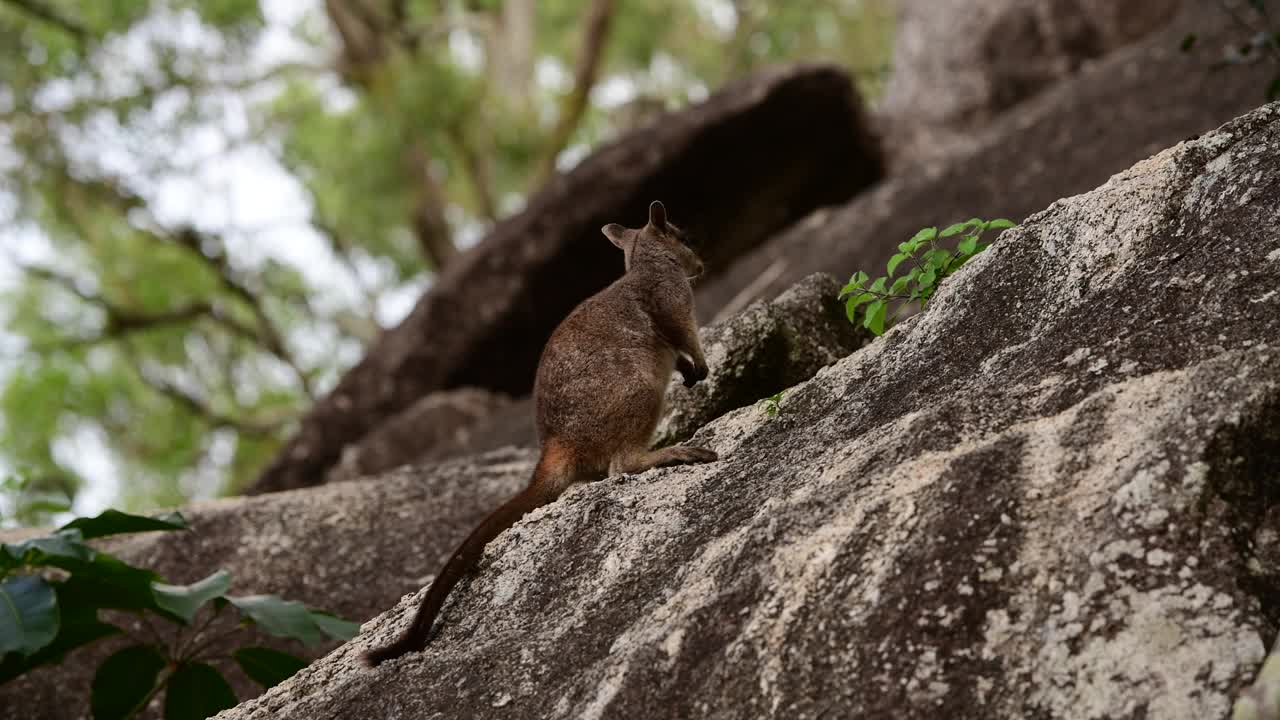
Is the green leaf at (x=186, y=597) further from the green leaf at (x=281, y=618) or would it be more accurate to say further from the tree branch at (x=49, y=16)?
the tree branch at (x=49, y=16)

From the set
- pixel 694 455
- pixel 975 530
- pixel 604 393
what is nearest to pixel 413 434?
pixel 604 393

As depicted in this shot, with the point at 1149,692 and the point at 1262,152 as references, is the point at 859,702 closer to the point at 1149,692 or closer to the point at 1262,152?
the point at 1149,692

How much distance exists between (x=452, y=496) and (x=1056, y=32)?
863cm

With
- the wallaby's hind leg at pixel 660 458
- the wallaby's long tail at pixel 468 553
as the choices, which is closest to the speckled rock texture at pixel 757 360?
the wallaby's hind leg at pixel 660 458

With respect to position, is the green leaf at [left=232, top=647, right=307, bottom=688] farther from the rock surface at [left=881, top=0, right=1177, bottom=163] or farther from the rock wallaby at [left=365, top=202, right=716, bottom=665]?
the rock surface at [left=881, top=0, right=1177, bottom=163]

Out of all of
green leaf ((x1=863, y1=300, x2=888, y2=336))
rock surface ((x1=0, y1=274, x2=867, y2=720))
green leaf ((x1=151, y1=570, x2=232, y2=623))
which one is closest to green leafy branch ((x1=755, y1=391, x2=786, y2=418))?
green leaf ((x1=863, y1=300, x2=888, y2=336))

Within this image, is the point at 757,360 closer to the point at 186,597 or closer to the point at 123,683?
the point at 186,597

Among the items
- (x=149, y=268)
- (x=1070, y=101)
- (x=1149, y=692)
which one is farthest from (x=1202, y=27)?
(x=149, y=268)

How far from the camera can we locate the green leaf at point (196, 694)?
517 centimetres

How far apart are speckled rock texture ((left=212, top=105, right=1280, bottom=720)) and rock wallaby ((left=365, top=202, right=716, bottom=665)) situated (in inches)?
4.6

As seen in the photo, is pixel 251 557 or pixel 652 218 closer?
pixel 652 218

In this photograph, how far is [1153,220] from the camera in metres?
4.09

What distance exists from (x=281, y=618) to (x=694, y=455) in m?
1.79

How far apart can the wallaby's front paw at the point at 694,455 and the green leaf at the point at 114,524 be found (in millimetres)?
2021
